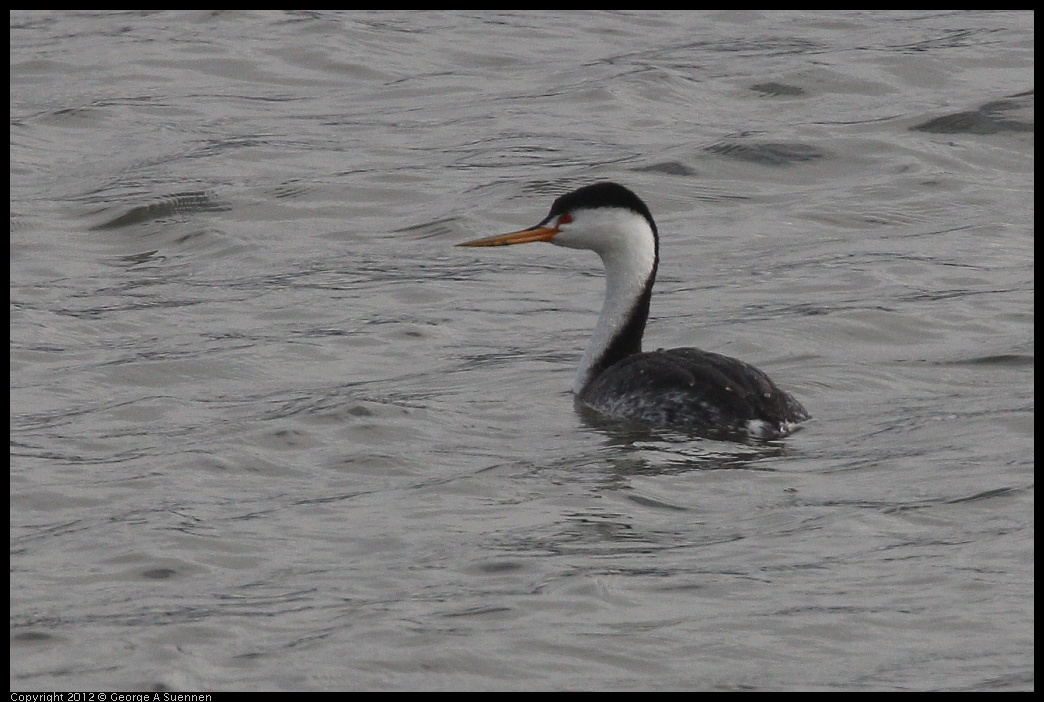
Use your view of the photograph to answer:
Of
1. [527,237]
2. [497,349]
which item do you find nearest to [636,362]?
[527,237]

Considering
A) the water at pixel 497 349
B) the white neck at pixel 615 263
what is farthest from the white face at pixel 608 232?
the water at pixel 497 349

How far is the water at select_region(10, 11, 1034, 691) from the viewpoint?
7.16 meters

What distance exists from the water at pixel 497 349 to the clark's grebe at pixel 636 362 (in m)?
0.18

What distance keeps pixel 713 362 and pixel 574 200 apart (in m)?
1.31

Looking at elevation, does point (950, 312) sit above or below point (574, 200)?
below

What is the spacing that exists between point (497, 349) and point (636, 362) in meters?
1.35

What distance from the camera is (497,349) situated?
11.6m

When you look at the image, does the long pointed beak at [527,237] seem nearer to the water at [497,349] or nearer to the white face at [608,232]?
the white face at [608,232]

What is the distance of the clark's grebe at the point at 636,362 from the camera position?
977 centimetres

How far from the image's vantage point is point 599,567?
777 cm

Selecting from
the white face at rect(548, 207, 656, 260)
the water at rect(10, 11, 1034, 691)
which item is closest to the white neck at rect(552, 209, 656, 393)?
the white face at rect(548, 207, 656, 260)

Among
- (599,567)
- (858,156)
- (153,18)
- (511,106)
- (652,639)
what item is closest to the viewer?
(652,639)

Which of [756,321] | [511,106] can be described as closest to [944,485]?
[756,321]

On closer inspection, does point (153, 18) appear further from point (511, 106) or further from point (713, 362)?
point (713, 362)
